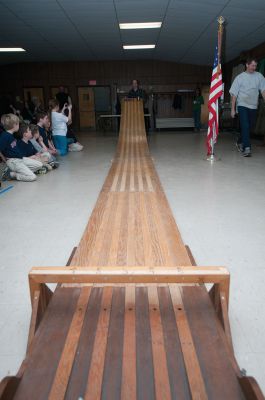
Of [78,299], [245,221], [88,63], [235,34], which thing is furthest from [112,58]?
[78,299]

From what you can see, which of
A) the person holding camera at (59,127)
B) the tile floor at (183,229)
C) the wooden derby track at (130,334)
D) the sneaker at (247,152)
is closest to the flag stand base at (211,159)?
the tile floor at (183,229)

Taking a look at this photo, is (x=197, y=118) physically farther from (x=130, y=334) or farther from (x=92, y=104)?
(x=130, y=334)

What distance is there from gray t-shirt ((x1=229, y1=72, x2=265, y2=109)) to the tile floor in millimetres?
1264

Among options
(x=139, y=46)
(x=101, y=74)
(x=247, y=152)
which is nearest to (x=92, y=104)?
(x=101, y=74)

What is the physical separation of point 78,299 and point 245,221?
1846mm

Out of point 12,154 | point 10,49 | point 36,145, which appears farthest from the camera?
point 10,49

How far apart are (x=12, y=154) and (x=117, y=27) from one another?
247 inches

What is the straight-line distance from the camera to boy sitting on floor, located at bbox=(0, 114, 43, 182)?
4281 millimetres

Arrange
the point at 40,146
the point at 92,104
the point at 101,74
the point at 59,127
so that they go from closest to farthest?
the point at 40,146, the point at 59,127, the point at 101,74, the point at 92,104

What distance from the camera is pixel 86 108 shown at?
48.3 ft

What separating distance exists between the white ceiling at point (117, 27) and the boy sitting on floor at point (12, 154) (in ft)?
12.6

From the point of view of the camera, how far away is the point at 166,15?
25.3ft

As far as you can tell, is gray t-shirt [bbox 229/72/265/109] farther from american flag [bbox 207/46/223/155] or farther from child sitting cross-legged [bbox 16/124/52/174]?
child sitting cross-legged [bbox 16/124/52/174]

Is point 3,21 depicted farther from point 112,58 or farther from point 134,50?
point 112,58
